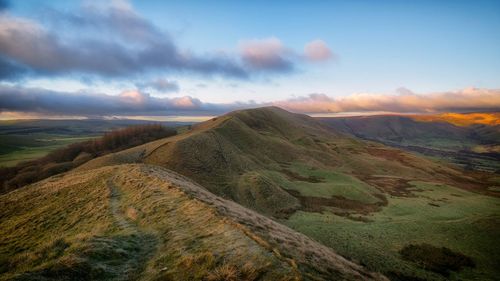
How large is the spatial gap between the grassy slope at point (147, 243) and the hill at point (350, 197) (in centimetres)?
1460

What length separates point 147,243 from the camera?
16.5m

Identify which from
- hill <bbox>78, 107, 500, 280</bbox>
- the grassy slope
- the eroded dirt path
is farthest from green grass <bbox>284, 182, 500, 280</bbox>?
the eroded dirt path

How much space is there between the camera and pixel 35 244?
19031 millimetres

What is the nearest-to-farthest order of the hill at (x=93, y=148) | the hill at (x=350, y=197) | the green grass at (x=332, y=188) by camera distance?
the hill at (x=350, y=197), the green grass at (x=332, y=188), the hill at (x=93, y=148)

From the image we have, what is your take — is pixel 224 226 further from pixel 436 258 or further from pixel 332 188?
pixel 332 188

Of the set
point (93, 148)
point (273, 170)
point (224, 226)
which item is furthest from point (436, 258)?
point (93, 148)

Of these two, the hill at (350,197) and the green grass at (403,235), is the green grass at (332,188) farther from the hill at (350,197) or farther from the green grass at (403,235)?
Result: the green grass at (403,235)

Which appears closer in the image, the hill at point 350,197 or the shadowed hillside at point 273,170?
the hill at point 350,197

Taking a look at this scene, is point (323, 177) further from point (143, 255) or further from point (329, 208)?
point (143, 255)

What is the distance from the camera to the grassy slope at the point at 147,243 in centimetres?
1216

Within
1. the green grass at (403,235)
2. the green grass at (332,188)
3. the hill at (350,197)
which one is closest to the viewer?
the green grass at (403,235)

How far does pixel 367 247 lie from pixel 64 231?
3009 centimetres

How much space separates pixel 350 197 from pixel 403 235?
75.1ft

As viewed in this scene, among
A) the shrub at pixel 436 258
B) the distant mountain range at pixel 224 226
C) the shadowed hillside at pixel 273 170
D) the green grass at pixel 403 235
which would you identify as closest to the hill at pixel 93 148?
the shadowed hillside at pixel 273 170
